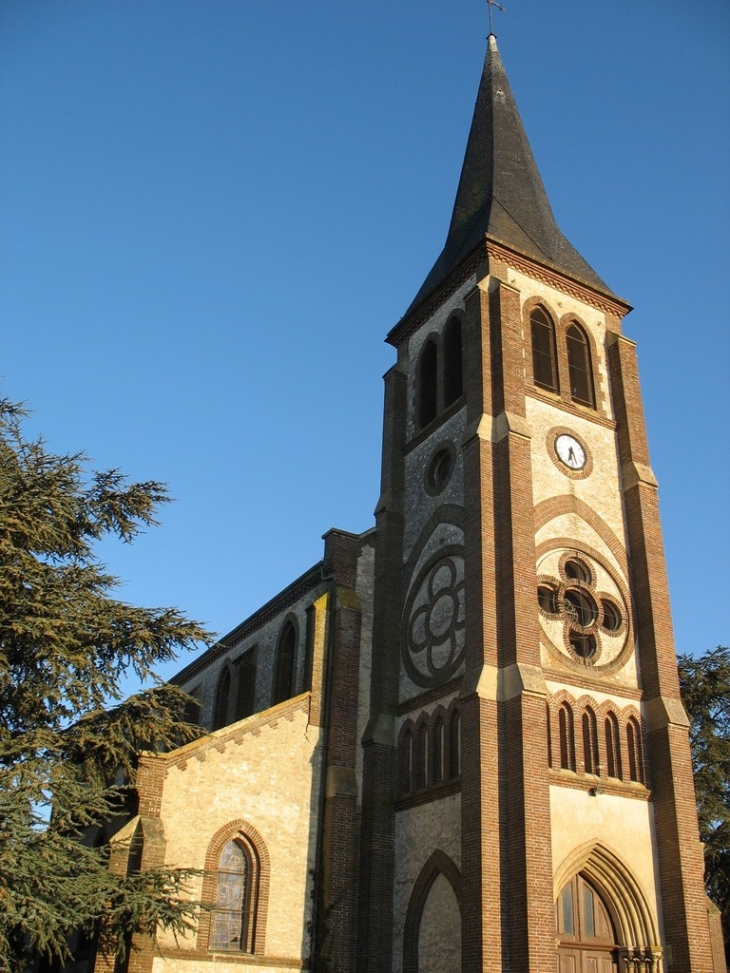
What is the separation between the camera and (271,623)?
30.9 meters

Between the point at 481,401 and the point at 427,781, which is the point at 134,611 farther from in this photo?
the point at 481,401

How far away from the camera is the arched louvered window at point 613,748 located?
2233cm

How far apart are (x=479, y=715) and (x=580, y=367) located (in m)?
11.6

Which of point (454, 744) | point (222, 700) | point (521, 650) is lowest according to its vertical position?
point (454, 744)

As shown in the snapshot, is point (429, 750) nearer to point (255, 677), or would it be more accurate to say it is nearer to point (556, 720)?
point (556, 720)

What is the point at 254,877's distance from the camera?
2256 cm

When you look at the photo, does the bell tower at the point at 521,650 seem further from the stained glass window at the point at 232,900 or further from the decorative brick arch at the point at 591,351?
the stained glass window at the point at 232,900

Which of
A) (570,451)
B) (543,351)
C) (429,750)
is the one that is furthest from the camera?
(543,351)

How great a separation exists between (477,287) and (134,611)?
41.3ft

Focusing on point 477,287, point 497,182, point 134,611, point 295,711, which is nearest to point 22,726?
point 134,611

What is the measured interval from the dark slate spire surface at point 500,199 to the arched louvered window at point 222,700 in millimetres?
13627

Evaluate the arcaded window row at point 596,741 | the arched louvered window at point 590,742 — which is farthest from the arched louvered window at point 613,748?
the arched louvered window at point 590,742

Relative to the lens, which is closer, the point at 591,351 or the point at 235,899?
the point at 235,899

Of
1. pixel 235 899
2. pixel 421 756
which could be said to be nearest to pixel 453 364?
pixel 421 756
